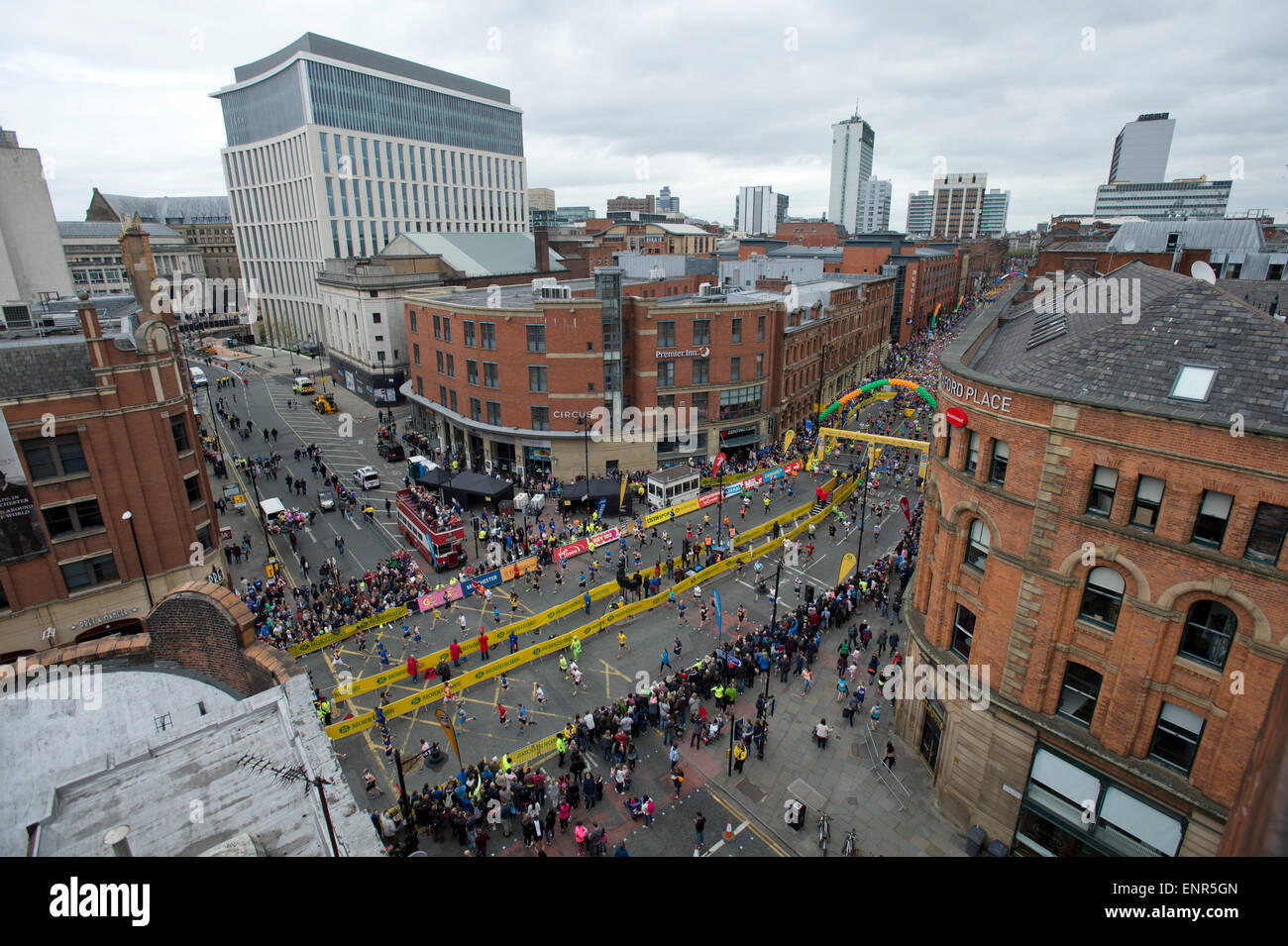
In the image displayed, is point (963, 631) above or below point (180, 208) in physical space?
below

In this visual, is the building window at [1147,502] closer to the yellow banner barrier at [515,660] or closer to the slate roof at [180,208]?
the yellow banner barrier at [515,660]

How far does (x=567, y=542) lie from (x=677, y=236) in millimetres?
119940

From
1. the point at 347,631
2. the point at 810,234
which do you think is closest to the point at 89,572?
the point at 347,631

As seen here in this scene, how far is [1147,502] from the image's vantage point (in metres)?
17.0

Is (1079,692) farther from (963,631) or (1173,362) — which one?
(1173,362)

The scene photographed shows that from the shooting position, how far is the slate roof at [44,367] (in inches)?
1006

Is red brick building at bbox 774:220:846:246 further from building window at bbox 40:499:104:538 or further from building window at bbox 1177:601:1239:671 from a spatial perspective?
building window at bbox 40:499:104:538

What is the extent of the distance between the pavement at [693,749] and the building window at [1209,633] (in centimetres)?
898

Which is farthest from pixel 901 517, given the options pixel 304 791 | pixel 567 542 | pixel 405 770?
pixel 304 791

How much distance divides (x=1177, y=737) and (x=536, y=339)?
1596 inches

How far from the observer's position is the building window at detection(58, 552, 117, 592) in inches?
1097
